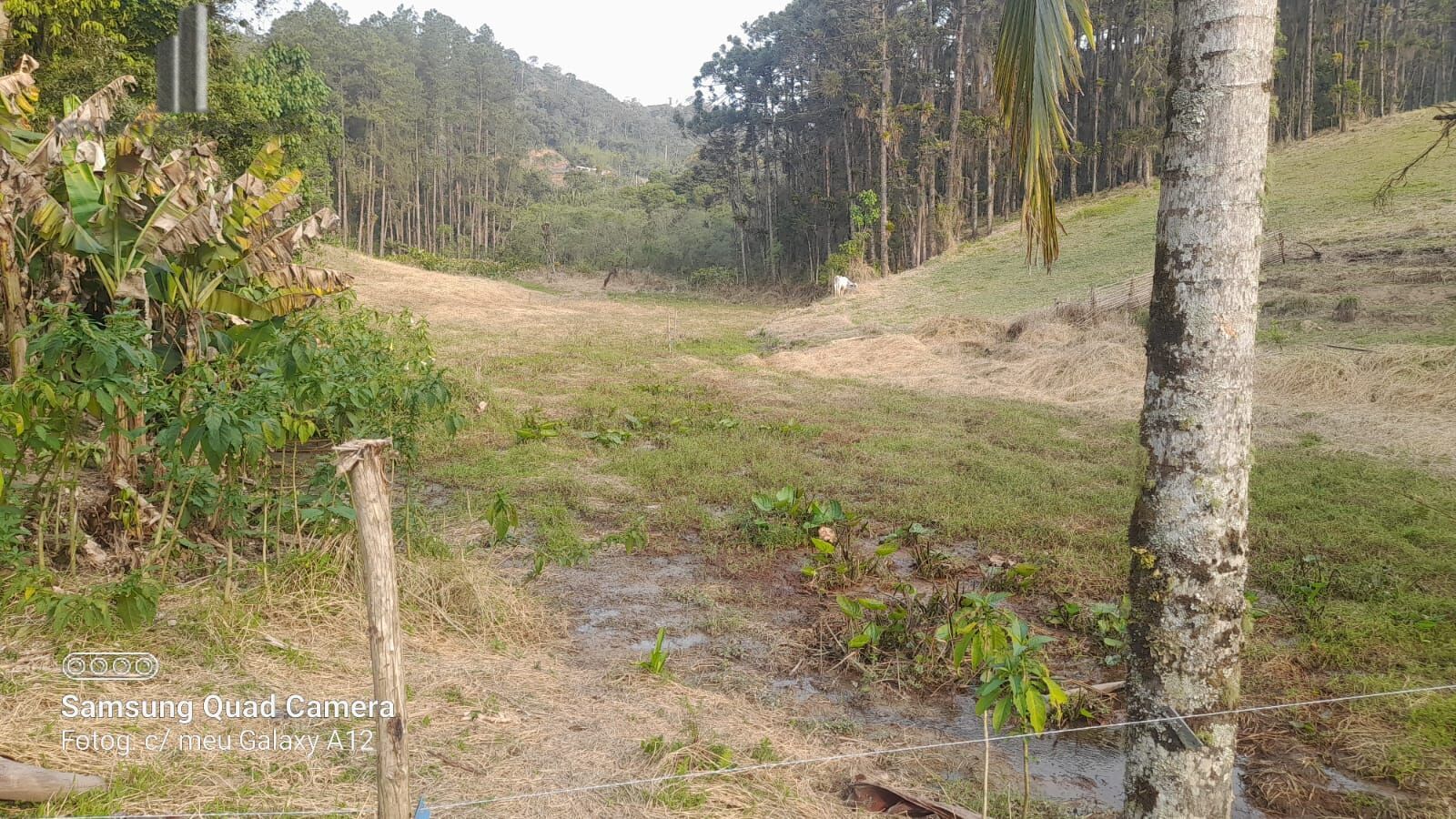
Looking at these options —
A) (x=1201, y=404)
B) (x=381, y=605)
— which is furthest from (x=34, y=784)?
(x=1201, y=404)

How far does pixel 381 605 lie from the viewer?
7.26 feet

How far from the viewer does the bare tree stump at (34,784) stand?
2625mm

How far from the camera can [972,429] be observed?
34.3ft

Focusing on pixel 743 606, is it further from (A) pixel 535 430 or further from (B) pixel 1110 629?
(A) pixel 535 430

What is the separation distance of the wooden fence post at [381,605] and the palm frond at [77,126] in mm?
3880

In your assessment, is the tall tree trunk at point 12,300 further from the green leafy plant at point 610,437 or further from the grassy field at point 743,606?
the green leafy plant at point 610,437

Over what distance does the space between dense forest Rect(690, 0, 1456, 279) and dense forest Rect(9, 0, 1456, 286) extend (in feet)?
0.48

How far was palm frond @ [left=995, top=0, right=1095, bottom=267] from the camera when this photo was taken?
291cm

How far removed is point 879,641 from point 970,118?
32406mm

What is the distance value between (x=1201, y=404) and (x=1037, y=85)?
1.15 metres

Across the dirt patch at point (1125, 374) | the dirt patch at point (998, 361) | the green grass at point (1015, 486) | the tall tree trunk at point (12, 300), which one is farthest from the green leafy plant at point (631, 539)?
the dirt patch at point (998, 361)

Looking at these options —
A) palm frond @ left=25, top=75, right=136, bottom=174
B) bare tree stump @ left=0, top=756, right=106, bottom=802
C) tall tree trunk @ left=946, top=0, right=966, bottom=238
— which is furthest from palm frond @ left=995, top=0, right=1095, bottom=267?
tall tree trunk @ left=946, top=0, right=966, bottom=238

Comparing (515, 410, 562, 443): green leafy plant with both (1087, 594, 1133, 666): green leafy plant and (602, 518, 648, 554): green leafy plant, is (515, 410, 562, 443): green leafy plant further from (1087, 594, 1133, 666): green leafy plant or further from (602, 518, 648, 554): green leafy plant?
(1087, 594, 1133, 666): green leafy plant

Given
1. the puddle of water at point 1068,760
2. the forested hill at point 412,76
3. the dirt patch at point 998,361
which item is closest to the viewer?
the puddle of water at point 1068,760
